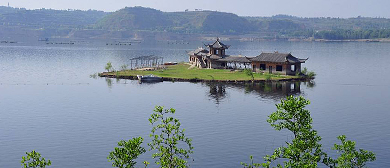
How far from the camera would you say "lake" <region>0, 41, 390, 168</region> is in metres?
46.7

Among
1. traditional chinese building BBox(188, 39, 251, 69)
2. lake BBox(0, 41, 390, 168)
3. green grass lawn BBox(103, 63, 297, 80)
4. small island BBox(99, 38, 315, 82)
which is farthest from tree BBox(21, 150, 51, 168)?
traditional chinese building BBox(188, 39, 251, 69)

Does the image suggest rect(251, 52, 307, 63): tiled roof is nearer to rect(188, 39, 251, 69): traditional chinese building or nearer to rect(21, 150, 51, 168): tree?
rect(188, 39, 251, 69): traditional chinese building

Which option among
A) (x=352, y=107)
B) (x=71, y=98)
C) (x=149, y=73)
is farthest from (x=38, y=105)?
(x=352, y=107)

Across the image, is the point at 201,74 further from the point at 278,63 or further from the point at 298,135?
the point at 298,135

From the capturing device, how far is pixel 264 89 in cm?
8281

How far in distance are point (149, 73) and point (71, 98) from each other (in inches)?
1083

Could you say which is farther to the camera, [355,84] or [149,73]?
[149,73]

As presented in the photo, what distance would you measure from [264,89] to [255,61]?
645 inches

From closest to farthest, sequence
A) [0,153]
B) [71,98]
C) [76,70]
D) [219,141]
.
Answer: [0,153] < [219,141] < [71,98] < [76,70]

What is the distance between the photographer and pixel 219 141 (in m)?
49.5

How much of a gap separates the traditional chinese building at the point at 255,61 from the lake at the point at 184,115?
6313 millimetres

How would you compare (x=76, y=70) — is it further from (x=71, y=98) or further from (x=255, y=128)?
(x=255, y=128)

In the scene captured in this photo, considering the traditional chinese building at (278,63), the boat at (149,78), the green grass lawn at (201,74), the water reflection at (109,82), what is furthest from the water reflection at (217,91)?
the water reflection at (109,82)

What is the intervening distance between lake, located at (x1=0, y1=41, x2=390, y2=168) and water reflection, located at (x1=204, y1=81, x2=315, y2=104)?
0.16 metres
